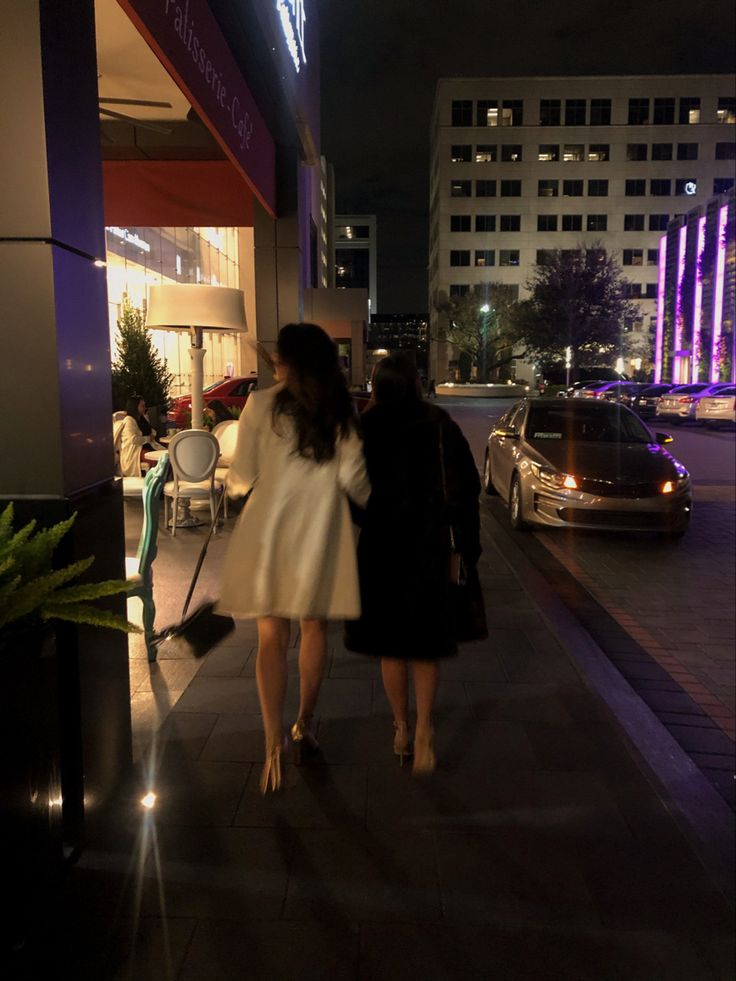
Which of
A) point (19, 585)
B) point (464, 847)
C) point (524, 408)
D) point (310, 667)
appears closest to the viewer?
point (19, 585)

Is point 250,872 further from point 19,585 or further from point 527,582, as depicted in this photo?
point 527,582

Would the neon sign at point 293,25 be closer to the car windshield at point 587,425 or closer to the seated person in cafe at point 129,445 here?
the seated person in cafe at point 129,445

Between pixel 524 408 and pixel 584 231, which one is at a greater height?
pixel 584 231

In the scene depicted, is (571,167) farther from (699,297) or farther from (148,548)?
(148,548)

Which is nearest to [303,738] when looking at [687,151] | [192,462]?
[192,462]

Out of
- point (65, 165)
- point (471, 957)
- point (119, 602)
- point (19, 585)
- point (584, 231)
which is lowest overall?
point (471, 957)

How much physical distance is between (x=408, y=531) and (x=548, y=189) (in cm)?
7998

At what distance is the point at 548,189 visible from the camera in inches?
2968

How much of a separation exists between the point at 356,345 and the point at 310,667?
82.0 feet

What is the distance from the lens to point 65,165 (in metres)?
2.71

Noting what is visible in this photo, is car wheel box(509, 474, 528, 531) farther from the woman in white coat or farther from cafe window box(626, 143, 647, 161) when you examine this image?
cafe window box(626, 143, 647, 161)

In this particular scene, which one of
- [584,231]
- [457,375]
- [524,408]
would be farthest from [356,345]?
[584,231]

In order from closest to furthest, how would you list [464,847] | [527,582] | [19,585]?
[19,585], [464,847], [527,582]

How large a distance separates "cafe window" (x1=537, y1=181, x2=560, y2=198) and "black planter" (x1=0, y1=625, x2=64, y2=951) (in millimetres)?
80583
